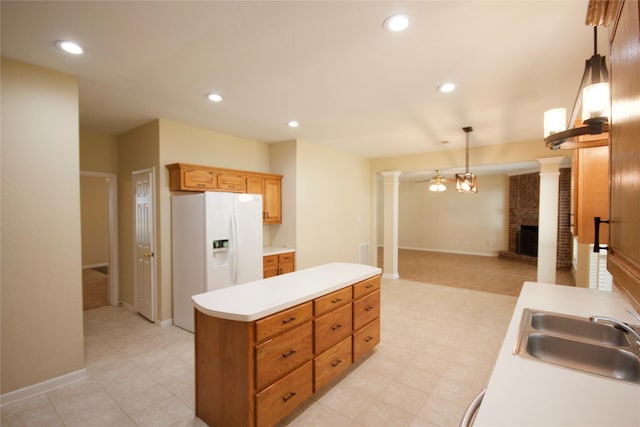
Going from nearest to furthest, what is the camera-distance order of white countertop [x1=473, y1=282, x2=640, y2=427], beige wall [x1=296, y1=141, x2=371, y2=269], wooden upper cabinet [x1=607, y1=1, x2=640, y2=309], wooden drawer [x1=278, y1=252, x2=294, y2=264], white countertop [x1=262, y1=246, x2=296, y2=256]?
wooden upper cabinet [x1=607, y1=1, x2=640, y2=309], white countertop [x1=473, y1=282, x2=640, y2=427], white countertop [x1=262, y1=246, x2=296, y2=256], wooden drawer [x1=278, y1=252, x2=294, y2=264], beige wall [x1=296, y1=141, x2=371, y2=269]

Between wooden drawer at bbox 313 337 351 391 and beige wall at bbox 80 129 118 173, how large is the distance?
13.6 feet

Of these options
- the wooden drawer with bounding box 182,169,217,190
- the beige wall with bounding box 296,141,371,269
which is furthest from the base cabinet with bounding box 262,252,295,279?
the wooden drawer with bounding box 182,169,217,190

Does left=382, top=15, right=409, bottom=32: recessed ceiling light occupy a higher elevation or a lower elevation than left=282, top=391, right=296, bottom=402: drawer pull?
higher

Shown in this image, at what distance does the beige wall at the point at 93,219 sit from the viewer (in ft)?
23.7

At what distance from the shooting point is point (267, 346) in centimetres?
178

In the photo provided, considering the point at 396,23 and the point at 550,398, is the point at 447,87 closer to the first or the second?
the point at 396,23

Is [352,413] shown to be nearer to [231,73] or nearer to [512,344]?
[512,344]

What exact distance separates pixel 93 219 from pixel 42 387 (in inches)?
246

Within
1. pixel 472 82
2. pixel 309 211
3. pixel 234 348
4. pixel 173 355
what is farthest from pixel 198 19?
pixel 309 211

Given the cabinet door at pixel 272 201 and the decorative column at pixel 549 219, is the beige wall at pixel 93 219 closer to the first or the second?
the cabinet door at pixel 272 201

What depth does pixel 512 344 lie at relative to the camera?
4.60 ft

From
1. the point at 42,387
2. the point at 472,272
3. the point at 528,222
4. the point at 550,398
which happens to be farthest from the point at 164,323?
the point at 528,222

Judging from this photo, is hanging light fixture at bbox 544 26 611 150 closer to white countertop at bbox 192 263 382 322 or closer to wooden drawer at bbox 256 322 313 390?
white countertop at bbox 192 263 382 322

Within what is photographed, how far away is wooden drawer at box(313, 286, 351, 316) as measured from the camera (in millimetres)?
2152
